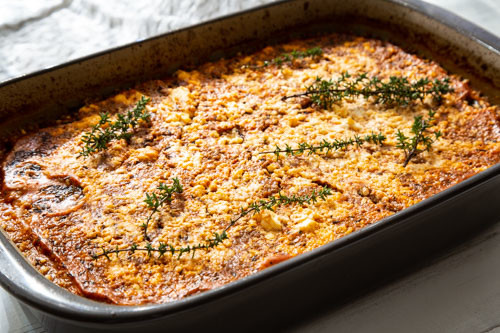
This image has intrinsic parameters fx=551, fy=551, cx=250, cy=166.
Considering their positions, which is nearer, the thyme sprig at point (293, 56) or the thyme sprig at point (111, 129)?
the thyme sprig at point (111, 129)

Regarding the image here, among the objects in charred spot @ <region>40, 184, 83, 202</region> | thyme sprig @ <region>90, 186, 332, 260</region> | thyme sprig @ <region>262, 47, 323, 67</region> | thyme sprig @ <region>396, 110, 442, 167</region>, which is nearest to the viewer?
thyme sprig @ <region>90, 186, 332, 260</region>

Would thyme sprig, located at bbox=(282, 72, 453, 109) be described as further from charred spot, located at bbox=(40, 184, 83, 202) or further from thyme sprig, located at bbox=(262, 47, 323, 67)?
charred spot, located at bbox=(40, 184, 83, 202)

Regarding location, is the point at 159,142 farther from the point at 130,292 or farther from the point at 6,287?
the point at 6,287

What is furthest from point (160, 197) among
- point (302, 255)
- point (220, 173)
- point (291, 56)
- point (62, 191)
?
point (291, 56)

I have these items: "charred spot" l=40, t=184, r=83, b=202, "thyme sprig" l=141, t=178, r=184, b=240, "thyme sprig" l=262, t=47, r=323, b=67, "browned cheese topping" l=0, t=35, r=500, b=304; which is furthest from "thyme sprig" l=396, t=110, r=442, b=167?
"charred spot" l=40, t=184, r=83, b=202

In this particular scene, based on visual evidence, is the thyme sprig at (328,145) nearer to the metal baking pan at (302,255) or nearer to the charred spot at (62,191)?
the metal baking pan at (302,255)

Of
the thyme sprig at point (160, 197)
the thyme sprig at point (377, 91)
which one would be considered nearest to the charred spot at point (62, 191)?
the thyme sprig at point (160, 197)

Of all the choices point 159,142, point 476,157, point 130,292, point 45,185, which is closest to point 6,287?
point 130,292
